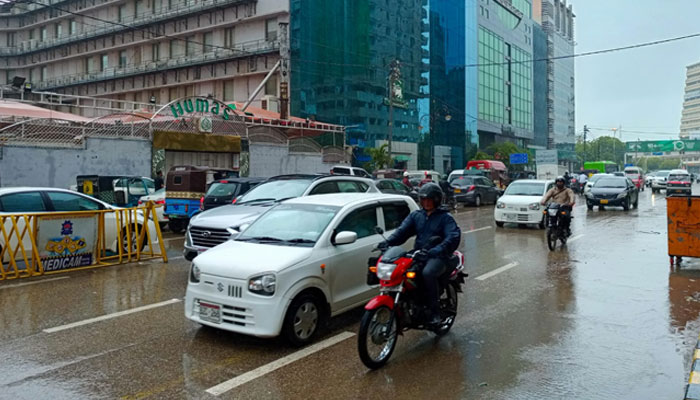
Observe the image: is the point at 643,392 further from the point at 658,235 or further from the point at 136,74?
the point at 136,74

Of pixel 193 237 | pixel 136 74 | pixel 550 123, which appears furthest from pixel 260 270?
pixel 550 123

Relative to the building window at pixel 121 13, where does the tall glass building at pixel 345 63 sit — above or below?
below

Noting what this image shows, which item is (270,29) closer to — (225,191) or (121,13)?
(121,13)

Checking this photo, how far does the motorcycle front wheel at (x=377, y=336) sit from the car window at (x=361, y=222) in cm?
149

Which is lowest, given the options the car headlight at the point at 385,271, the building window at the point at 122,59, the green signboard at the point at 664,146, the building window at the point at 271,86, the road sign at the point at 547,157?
the car headlight at the point at 385,271

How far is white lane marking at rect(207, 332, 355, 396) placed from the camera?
15.6ft

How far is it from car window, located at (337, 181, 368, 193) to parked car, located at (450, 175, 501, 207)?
16.4m

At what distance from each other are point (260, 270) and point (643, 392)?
3.63 m

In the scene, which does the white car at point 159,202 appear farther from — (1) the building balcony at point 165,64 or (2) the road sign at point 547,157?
(2) the road sign at point 547,157

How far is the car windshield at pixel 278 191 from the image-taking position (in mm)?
11000

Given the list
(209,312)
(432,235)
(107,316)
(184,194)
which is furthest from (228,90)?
(432,235)

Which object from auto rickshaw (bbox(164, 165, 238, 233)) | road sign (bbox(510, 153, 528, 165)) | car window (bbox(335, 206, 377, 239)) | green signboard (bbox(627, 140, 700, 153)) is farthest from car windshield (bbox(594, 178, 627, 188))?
green signboard (bbox(627, 140, 700, 153))

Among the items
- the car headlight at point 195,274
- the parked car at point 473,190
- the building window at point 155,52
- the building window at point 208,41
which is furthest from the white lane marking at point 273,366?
the building window at point 155,52

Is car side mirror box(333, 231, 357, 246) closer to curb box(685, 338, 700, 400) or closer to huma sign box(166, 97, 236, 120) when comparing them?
curb box(685, 338, 700, 400)
